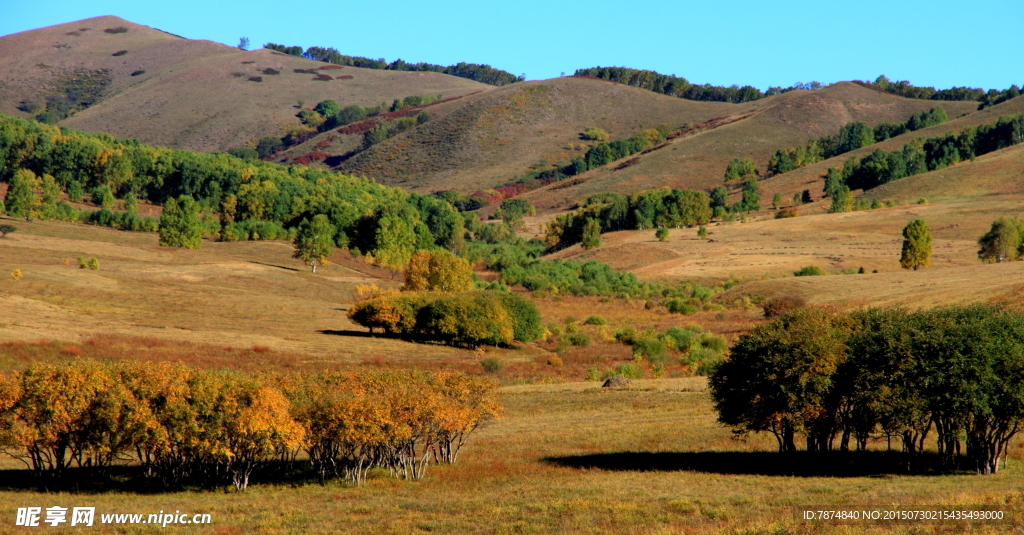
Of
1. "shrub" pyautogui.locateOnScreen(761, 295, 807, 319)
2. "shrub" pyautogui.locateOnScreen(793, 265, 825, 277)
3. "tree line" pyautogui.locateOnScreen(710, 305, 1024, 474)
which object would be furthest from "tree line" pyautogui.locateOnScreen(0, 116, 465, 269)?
"tree line" pyautogui.locateOnScreen(710, 305, 1024, 474)

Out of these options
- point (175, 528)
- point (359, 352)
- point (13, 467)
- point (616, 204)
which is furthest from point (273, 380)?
point (616, 204)

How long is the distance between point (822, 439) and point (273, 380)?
22742 millimetres

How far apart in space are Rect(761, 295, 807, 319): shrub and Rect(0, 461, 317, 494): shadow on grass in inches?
2598

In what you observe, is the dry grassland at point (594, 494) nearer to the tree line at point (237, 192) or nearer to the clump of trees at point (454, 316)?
the clump of trees at point (454, 316)

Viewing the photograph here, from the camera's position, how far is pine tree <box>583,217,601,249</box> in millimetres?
161375

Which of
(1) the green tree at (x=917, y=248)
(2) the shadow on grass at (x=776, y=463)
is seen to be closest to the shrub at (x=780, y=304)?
(1) the green tree at (x=917, y=248)

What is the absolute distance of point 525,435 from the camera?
1759 inches

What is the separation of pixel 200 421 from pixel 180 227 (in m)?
110

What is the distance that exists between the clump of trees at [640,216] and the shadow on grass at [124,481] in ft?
444

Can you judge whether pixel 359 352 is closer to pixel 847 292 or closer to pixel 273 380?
pixel 273 380

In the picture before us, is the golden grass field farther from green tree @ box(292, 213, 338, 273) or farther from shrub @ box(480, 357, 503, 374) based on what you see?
green tree @ box(292, 213, 338, 273)

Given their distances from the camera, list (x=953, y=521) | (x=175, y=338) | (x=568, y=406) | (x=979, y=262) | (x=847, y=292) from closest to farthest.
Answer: (x=953, y=521), (x=568, y=406), (x=175, y=338), (x=847, y=292), (x=979, y=262)

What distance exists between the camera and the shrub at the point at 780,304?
305ft

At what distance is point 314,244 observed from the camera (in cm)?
12912
